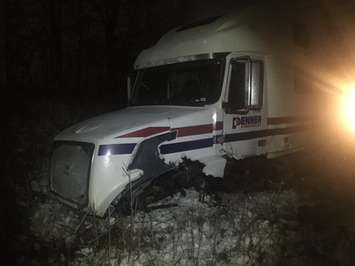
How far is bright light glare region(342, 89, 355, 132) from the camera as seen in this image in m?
9.54

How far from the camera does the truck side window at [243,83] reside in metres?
6.87

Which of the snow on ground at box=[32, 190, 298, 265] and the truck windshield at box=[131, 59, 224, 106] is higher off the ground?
A: the truck windshield at box=[131, 59, 224, 106]

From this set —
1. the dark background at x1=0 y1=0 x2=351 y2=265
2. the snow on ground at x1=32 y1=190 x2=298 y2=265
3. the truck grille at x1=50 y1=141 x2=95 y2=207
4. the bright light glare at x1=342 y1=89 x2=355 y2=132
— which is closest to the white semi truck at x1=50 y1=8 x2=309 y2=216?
the truck grille at x1=50 y1=141 x2=95 y2=207

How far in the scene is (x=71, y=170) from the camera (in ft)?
20.8

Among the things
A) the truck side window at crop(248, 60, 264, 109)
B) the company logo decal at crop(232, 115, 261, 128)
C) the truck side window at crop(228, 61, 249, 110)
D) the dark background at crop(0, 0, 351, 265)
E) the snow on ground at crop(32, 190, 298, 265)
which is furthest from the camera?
the dark background at crop(0, 0, 351, 265)

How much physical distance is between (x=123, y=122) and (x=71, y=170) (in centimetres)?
102

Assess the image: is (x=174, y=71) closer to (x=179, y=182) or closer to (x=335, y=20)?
(x=179, y=182)

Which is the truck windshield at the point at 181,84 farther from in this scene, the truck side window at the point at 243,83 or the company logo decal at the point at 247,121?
the company logo decal at the point at 247,121

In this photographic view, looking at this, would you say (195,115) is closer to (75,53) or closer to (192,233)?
(192,233)

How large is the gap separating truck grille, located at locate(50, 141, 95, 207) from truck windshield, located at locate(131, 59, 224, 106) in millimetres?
1727

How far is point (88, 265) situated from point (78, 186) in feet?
4.91

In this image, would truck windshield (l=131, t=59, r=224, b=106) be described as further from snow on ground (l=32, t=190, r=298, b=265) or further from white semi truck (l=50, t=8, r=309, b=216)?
snow on ground (l=32, t=190, r=298, b=265)

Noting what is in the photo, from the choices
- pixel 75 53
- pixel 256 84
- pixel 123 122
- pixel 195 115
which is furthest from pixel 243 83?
pixel 75 53

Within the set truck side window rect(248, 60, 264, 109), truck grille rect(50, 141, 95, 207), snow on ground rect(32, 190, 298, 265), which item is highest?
truck side window rect(248, 60, 264, 109)
